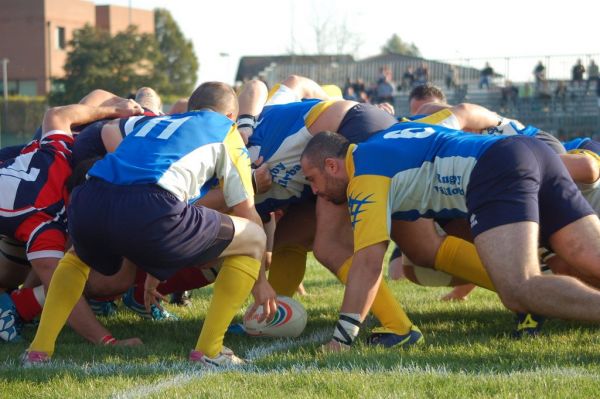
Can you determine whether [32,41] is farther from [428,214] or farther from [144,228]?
[144,228]

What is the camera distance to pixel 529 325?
5418mm

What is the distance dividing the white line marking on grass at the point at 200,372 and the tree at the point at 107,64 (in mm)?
43942

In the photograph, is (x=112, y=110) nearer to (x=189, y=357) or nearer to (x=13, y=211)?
(x=13, y=211)

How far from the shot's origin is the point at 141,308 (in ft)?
21.5

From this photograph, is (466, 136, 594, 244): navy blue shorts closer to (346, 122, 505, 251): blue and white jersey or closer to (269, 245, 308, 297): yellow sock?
(346, 122, 505, 251): blue and white jersey

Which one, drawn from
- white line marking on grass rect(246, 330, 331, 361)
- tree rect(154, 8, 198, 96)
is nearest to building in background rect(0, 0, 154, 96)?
tree rect(154, 8, 198, 96)

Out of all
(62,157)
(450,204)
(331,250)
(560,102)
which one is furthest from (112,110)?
(560,102)

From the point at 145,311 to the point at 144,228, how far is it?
2.02m

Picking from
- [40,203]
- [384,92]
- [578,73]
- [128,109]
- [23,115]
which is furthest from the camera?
[23,115]

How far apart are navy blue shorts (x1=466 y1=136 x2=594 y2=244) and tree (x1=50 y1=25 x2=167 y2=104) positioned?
44.5 metres

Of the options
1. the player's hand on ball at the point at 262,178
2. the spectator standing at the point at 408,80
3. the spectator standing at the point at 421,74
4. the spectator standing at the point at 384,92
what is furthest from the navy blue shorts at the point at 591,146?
the spectator standing at the point at 408,80

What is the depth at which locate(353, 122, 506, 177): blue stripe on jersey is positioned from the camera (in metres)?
5.15

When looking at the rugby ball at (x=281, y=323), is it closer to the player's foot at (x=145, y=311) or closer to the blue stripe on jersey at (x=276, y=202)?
the blue stripe on jersey at (x=276, y=202)

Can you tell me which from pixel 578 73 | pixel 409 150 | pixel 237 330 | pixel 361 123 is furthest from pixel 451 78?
pixel 409 150
